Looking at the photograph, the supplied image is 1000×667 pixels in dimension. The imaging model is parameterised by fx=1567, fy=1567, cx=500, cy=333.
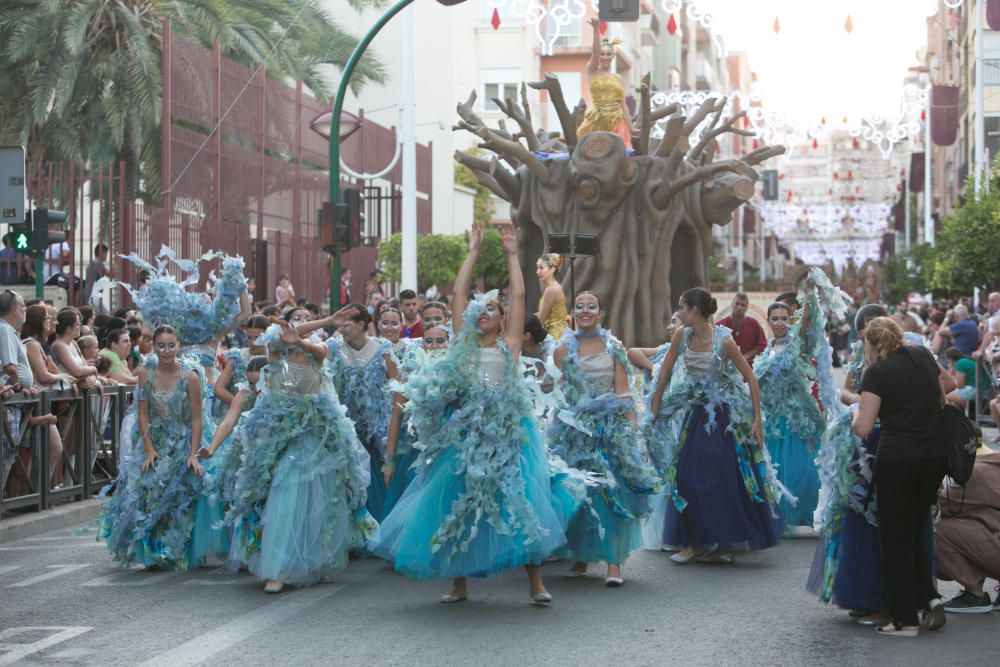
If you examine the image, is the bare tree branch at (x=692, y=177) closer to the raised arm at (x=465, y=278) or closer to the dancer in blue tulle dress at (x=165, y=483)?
the dancer in blue tulle dress at (x=165, y=483)

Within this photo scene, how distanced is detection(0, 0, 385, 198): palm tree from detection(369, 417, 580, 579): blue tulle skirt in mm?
18032

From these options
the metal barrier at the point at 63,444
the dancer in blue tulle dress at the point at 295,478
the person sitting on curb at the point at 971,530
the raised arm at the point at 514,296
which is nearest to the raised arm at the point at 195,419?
the dancer in blue tulle dress at the point at 295,478

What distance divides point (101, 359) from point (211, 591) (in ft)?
22.2

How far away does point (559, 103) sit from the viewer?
20.6m

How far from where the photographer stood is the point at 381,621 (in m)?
8.38

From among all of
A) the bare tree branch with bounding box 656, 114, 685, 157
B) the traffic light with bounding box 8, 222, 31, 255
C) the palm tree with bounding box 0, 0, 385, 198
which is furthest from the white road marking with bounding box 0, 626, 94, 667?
the palm tree with bounding box 0, 0, 385, 198

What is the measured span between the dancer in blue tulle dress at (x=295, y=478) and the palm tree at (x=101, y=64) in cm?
1661

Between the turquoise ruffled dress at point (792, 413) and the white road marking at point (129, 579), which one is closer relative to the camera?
the white road marking at point (129, 579)

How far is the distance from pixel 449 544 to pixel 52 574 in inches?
135

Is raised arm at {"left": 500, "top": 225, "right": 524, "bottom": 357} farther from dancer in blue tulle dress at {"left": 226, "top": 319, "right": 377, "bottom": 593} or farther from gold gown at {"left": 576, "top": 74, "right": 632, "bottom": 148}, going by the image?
gold gown at {"left": 576, "top": 74, "right": 632, "bottom": 148}

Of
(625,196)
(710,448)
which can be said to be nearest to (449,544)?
(710,448)

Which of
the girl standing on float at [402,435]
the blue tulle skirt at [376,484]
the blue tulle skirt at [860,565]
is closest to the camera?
the blue tulle skirt at [860,565]

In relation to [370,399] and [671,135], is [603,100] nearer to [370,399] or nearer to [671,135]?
[671,135]

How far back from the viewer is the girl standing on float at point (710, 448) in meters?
10.5
